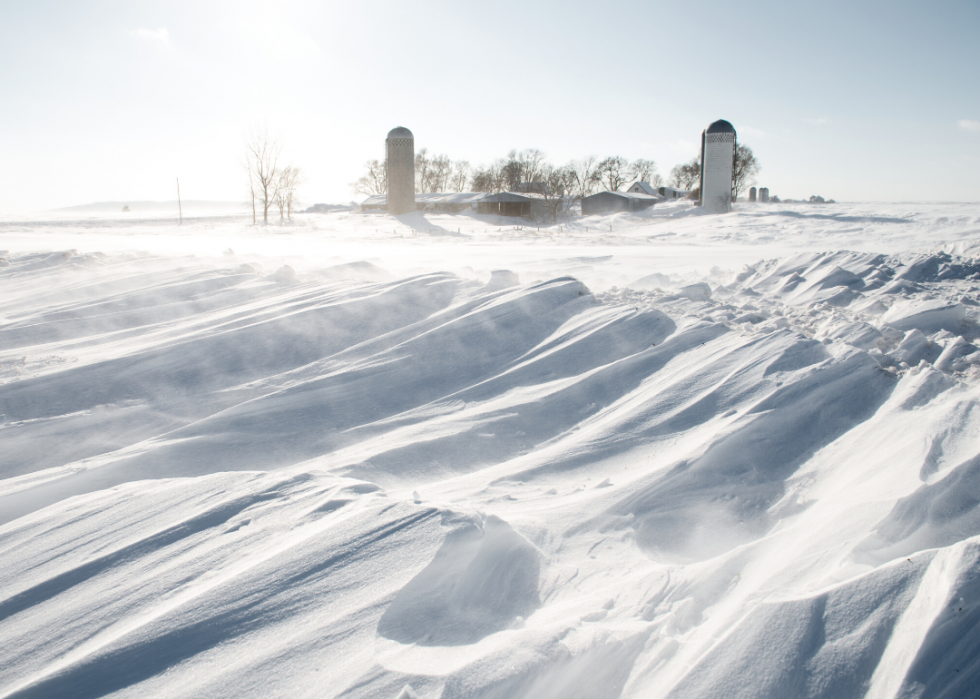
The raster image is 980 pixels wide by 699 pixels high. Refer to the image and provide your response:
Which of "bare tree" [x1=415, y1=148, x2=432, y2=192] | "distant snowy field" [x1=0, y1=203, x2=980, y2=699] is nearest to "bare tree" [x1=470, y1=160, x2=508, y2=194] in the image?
"bare tree" [x1=415, y1=148, x2=432, y2=192]

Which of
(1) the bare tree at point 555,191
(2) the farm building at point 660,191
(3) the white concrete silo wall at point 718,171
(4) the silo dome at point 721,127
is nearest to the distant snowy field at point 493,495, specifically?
(3) the white concrete silo wall at point 718,171

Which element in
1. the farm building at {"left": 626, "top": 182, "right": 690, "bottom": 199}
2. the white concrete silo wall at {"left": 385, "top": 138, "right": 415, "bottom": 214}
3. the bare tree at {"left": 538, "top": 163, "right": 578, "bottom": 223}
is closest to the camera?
the white concrete silo wall at {"left": 385, "top": 138, "right": 415, "bottom": 214}

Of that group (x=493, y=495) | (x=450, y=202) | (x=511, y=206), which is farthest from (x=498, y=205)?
(x=493, y=495)

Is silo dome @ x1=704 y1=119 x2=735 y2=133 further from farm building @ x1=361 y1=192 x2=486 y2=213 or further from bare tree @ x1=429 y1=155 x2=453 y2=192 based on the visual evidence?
bare tree @ x1=429 y1=155 x2=453 y2=192

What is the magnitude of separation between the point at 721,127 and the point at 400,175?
573 inches

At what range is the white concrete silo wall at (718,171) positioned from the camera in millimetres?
23688

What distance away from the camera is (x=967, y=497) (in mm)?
1703

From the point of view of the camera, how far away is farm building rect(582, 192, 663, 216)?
106 feet

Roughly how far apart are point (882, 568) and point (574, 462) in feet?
3.88

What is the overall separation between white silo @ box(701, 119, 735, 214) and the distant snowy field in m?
21.3

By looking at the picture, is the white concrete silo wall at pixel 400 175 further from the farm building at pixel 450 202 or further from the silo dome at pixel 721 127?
the silo dome at pixel 721 127

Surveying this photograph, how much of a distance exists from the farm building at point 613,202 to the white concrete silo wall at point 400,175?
12347mm

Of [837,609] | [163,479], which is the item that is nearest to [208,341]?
[163,479]

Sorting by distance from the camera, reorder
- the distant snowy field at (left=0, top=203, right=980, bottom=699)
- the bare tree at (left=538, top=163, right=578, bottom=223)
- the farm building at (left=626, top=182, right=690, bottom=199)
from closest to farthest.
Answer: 1. the distant snowy field at (left=0, top=203, right=980, bottom=699)
2. the bare tree at (left=538, top=163, right=578, bottom=223)
3. the farm building at (left=626, top=182, right=690, bottom=199)
